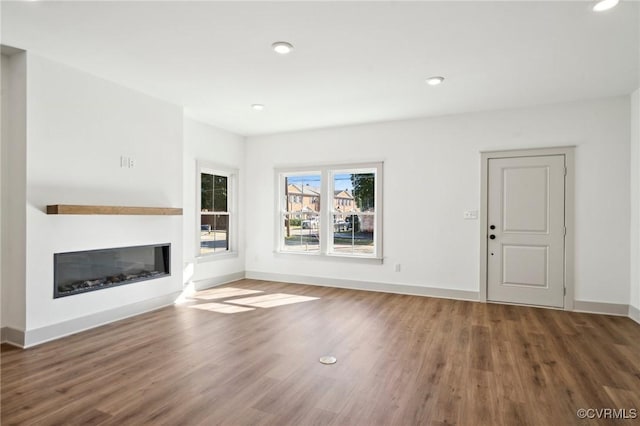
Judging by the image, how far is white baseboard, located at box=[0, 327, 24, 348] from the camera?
3.33 m

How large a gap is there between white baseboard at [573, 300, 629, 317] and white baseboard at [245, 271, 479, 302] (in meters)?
1.24

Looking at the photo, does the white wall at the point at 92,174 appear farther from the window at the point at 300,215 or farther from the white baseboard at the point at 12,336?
the window at the point at 300,215

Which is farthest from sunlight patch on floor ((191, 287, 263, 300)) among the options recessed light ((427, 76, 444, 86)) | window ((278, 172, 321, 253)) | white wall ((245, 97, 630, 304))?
recessed light ((427, 76, 444, 86))

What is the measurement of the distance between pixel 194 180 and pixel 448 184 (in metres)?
4.01

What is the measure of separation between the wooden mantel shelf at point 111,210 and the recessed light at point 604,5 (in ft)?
15.6

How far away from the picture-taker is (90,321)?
387 cm

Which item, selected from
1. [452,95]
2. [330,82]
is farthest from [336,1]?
[452,95]

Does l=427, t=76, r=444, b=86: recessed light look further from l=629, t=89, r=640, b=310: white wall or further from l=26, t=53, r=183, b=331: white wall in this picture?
l=26, t=53, r=183, b=331: white wall

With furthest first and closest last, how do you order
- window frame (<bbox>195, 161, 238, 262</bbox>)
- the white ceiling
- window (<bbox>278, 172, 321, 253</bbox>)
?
window (<bbox>278, 172, 321, 253</bbox>) < window frame (<bbox>195, 161, 238, 262</bbox>) < the white ceiling

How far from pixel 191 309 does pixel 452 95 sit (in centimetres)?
442

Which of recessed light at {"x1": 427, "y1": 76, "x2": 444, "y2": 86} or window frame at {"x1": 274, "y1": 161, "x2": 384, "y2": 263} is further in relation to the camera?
window frame at {"x1": 274, "y1": 161, "x2": 384, "y2": 263}

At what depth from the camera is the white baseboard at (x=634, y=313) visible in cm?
413

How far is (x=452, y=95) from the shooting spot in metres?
4.45

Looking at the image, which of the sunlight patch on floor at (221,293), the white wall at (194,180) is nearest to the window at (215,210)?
the white wall at (194,180)
